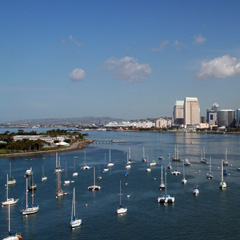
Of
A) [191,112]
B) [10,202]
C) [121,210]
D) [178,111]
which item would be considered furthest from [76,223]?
[178,111]

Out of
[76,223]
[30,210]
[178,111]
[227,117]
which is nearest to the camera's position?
[76,223]

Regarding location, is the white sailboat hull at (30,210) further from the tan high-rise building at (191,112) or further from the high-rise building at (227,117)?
the high-rise building at (227,117)

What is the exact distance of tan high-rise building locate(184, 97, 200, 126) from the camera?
166 meters

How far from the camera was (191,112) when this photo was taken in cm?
16738

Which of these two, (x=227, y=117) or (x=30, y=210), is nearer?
(x=30, y=210)

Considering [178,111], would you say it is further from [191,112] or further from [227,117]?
[227,117]

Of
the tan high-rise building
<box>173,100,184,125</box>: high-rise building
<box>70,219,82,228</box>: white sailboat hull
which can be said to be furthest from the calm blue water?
<box>173,100,184,125</box>: high-rise building

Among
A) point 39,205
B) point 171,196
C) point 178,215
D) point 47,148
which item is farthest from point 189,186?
point 47,148

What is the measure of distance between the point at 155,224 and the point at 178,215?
1.68m

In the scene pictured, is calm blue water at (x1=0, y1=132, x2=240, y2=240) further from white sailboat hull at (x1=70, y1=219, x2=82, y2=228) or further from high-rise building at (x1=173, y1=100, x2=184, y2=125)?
high-rise building at (x1=173, y1=100, x2=184, y2=125)

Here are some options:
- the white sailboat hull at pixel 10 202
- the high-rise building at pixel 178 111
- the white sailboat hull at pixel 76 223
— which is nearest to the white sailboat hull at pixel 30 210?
the white sailboat hull at pixel 10 202

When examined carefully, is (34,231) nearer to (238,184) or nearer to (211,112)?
(238,184)

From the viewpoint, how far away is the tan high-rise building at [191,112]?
166 meters

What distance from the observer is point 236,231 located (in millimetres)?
14227
